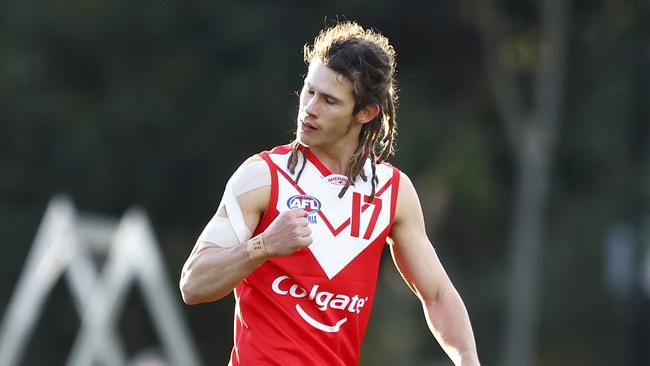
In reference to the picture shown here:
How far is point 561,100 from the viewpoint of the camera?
33281 mm

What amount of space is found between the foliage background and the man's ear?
25322 millimetres

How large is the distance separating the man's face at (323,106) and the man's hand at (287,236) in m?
0.52

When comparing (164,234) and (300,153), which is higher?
(164,234)

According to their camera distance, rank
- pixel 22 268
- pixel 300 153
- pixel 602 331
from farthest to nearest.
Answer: pixel 602 331, pixel 22 268, pixel 300 153

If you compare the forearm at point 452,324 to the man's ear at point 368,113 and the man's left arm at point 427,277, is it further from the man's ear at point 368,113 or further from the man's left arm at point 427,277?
the man's ear at point 368,113

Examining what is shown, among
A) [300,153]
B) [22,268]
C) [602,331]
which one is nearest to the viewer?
[300,153]

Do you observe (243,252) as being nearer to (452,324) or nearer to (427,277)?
(427,277)

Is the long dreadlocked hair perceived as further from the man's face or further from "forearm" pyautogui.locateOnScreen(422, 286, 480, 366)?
"forearm" pyautogui.locateOnScreen(422, 286, 480, 366)

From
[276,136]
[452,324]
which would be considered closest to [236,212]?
[452,324]

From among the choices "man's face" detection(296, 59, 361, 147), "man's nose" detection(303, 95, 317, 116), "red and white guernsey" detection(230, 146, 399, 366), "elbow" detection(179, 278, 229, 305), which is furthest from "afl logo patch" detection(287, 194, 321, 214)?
"elbow" detection(179, 278, 229, 305)

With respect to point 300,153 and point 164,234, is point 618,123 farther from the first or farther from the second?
point 300,153

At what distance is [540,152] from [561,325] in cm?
455

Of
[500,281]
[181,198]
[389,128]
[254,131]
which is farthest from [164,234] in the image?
[389,128]

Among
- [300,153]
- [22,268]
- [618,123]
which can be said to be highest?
[618,123]
